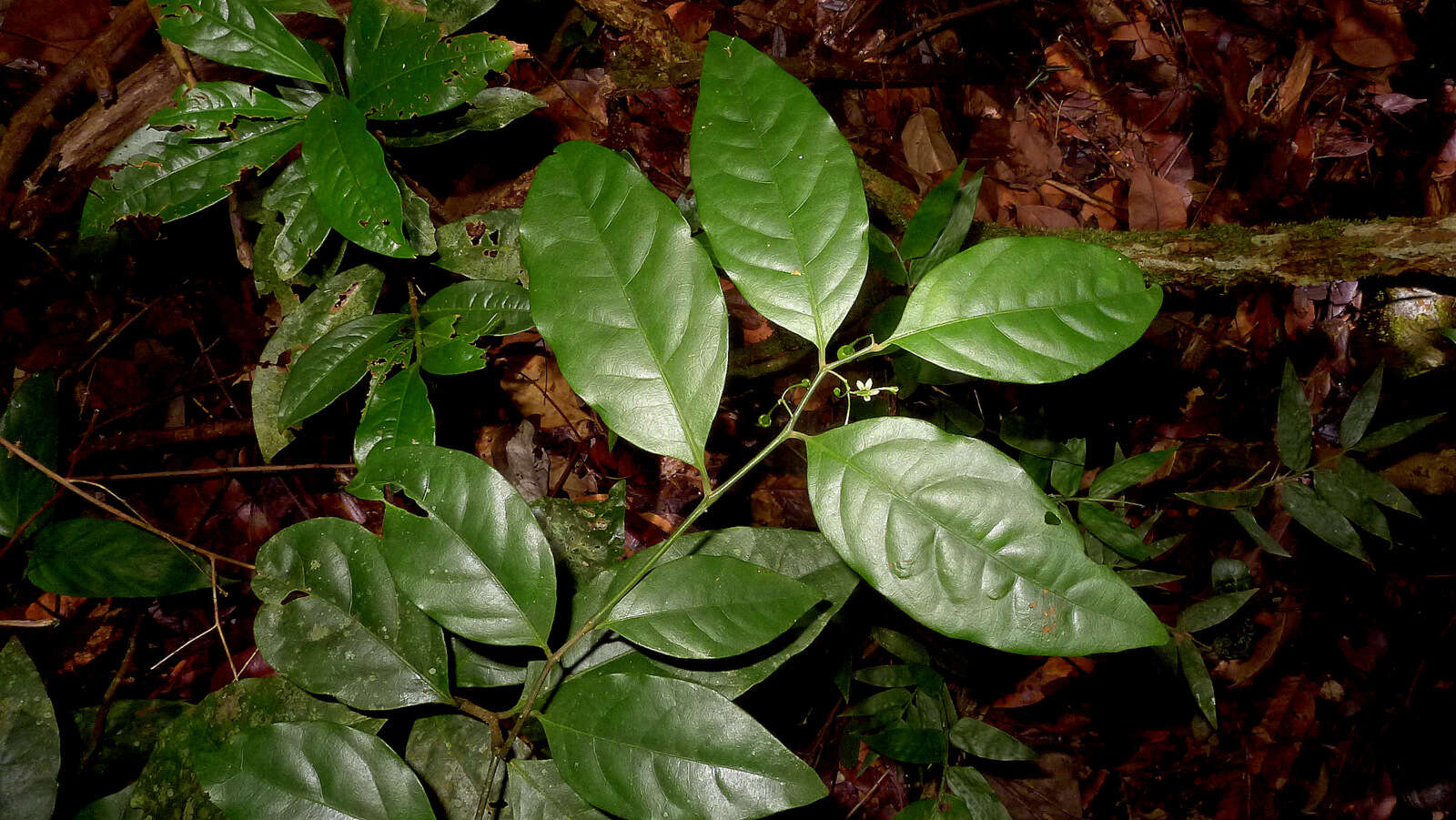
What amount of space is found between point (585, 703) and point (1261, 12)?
371 cm

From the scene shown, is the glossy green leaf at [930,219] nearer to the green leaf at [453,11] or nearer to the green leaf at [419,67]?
the green leaf at [419,67]

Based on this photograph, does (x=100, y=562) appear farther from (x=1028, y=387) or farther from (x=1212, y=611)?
(x=1212, y=611)

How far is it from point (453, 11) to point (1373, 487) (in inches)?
105

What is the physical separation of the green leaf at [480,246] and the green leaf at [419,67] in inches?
10.9

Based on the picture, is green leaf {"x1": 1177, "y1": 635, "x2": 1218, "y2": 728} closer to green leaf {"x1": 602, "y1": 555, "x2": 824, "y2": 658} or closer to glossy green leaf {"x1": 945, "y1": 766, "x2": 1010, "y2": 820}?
glossy green leaf {"x1": 945, "y1": 766, "x2": 1010, "y2": 820}

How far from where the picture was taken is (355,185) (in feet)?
3.95

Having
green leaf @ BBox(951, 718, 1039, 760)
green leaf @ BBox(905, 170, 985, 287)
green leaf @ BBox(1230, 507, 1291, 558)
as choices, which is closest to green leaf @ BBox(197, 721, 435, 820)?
green leaf @ BBox(905, 170, 985, 287)

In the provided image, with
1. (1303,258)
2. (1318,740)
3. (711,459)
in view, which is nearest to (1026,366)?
(711,459)

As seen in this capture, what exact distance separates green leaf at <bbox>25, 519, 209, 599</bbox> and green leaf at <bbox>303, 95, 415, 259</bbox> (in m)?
0.95

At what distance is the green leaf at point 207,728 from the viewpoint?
45.4 inches

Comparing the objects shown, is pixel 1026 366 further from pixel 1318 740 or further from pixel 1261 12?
pixel 1261 12

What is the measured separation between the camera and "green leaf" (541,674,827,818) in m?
0.89

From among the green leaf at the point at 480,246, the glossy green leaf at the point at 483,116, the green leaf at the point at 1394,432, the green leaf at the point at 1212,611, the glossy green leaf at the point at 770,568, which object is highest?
the glossy green leaf at the point at 483,116

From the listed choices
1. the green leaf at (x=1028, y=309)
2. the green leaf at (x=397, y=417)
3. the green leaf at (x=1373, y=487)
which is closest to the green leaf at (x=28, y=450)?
the green leaf at (x=397, y=417)
